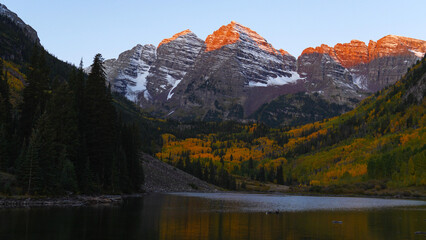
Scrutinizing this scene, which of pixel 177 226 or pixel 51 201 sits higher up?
pixel 51 201

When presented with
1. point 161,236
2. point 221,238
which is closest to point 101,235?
point 161,236

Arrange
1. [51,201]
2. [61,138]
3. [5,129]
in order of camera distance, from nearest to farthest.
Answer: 1. [51,201]
2. [61,138]
3. [5,129]

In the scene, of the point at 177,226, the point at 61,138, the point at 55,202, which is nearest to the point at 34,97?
the point at 61,138

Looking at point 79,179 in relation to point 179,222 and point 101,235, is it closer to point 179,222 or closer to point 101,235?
point 179,222

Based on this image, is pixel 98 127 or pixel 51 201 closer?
A: pixel 51 201

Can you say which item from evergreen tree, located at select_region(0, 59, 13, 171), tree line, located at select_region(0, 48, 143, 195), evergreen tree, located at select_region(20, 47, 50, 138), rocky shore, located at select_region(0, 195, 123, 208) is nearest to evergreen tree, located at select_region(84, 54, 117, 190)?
tree line, located at select_region(0, 48, 143, 195)

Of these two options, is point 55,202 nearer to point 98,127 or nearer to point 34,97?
point 98,127

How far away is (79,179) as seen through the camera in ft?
328

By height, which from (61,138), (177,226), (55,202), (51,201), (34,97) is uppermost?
(34,97)

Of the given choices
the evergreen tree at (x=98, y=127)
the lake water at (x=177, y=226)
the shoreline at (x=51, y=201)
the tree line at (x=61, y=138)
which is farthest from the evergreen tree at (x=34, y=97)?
the lake water at (x=177, y=226)

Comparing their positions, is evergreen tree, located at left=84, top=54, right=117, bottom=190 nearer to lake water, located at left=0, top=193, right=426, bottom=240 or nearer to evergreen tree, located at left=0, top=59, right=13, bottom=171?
evergreen tree, located at left=0, top=59, right=13, bottom=171

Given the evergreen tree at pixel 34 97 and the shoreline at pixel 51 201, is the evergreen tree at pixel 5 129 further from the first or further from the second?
the shoreline at pixel 51 201

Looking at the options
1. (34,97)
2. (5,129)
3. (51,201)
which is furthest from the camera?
(34,97)

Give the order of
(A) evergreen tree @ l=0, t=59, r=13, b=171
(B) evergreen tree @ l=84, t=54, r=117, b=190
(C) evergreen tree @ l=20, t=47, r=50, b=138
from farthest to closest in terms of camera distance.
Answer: (C) evergreen tree @ l=20, t=47, r=50, b=138
(B) evergreen tree @ l=84, t=54, r=117, b=190
(A) evergreen tree @ l=0, t=59, r=13, b=171
